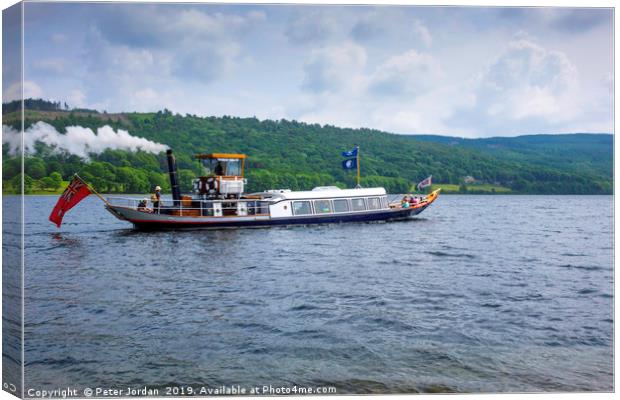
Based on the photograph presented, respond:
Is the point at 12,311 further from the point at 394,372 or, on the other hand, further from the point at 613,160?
the point at 613,160

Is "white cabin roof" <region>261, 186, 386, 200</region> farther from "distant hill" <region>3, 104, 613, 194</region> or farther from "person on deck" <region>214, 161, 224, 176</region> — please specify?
"person on deck" <region>214, 161, 224, 176</region>

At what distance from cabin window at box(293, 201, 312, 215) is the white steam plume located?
13.5 m

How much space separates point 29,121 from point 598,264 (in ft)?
83.1

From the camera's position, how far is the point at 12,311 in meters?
10.1

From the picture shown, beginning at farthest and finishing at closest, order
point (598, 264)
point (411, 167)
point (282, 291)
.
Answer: point (411, 167)
point (598, 264)
point (282, 291)

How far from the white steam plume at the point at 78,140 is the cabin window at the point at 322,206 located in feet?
49.0

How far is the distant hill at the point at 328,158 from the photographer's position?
1617 cm

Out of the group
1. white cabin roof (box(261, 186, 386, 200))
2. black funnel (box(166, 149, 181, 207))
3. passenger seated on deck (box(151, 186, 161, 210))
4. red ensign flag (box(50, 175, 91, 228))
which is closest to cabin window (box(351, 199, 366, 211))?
white cabin roof (box(261, 186, 386, 200))

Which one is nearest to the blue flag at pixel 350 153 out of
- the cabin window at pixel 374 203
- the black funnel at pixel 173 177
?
the cabin window at pixel 374 203

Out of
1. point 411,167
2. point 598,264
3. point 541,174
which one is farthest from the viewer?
point 411,167

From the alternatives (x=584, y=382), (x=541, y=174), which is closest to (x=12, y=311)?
(x=584, y=382)

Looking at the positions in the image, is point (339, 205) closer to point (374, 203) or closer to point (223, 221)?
point (374, 203)

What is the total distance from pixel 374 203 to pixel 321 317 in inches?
1108

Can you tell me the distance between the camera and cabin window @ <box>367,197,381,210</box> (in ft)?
140
